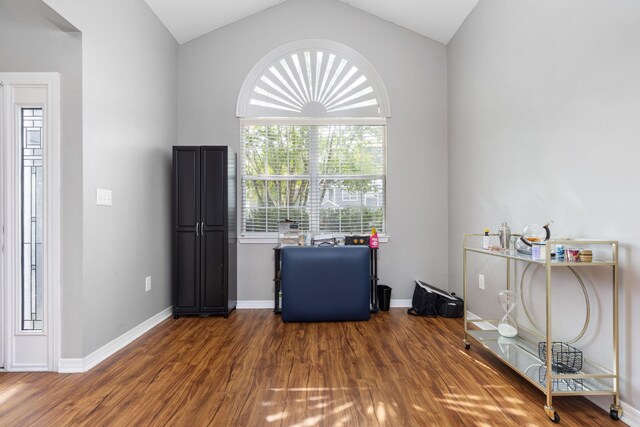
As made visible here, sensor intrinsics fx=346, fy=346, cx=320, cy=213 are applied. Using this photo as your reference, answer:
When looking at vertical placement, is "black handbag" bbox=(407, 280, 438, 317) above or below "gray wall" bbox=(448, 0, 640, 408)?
below

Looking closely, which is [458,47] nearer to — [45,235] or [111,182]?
[111,182]

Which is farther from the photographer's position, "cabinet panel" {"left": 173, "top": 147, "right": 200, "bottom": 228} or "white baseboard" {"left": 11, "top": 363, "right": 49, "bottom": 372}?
"cabinet panel" {"left": 173, "top": 147, "right": 200, "bottom": 228}

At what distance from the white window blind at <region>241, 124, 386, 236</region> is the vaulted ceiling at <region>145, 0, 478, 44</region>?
3.92ft

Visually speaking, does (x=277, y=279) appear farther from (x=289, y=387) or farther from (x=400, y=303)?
(x=289, y=387)

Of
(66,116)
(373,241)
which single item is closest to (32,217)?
(66,116)

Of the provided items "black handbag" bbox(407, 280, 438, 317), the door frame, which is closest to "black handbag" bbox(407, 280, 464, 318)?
"black handbag" bbox(407, 280, 438, 317)

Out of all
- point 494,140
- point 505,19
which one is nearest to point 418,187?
point 494,140

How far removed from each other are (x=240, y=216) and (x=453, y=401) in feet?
9.44

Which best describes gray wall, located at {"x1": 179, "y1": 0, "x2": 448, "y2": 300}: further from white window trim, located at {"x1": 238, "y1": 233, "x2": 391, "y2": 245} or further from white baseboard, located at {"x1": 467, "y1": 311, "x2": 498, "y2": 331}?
white baseboard, located at {"x1": 467, "y1": 311, "x2": 498, "y2": 331}

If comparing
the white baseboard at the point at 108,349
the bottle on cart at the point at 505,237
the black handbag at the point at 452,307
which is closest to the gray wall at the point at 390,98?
the black handbag at the point at 452,307

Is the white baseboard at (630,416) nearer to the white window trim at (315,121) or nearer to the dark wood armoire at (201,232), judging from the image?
the dark wood armoire at (201,232)

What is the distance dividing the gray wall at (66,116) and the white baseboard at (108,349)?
0.06 meters

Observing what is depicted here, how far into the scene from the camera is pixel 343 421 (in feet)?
5.59

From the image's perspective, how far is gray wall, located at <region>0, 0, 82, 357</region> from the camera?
232 cm
